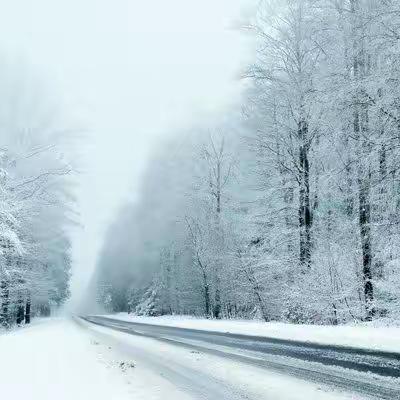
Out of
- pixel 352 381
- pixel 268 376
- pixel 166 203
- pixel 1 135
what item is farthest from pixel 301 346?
pixel 166 203

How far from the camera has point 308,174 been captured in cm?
1573

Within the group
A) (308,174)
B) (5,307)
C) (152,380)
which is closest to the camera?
(152,380)

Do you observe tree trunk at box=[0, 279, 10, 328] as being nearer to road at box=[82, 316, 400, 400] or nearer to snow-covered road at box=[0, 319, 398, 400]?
snow-covered road at box=[0, 319, 398, 400]

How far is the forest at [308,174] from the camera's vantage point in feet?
36.4

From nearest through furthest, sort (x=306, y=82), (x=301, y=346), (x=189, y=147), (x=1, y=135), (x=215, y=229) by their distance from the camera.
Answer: (x=301, y=346) < (x=306, y=82) < (x=1, y=135) < (x=215, y=229) < (x=189, y=147)

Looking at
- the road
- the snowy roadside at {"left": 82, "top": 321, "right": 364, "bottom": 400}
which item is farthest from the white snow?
the road

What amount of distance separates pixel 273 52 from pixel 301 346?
11.3 metres

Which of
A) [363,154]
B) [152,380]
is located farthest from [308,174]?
[152,380]

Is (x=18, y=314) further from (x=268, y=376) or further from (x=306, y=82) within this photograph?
(x=268, y=376)

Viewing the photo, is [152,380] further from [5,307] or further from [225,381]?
[5,307]

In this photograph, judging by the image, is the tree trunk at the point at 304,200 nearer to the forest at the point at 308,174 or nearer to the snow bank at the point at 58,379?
the forest at the point at 308,174

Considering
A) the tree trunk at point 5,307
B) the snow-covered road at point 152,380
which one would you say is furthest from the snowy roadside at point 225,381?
the tree trunk at point 5,307

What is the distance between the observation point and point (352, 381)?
16.8 ft

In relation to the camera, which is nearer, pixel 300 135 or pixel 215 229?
pixel 300 135
